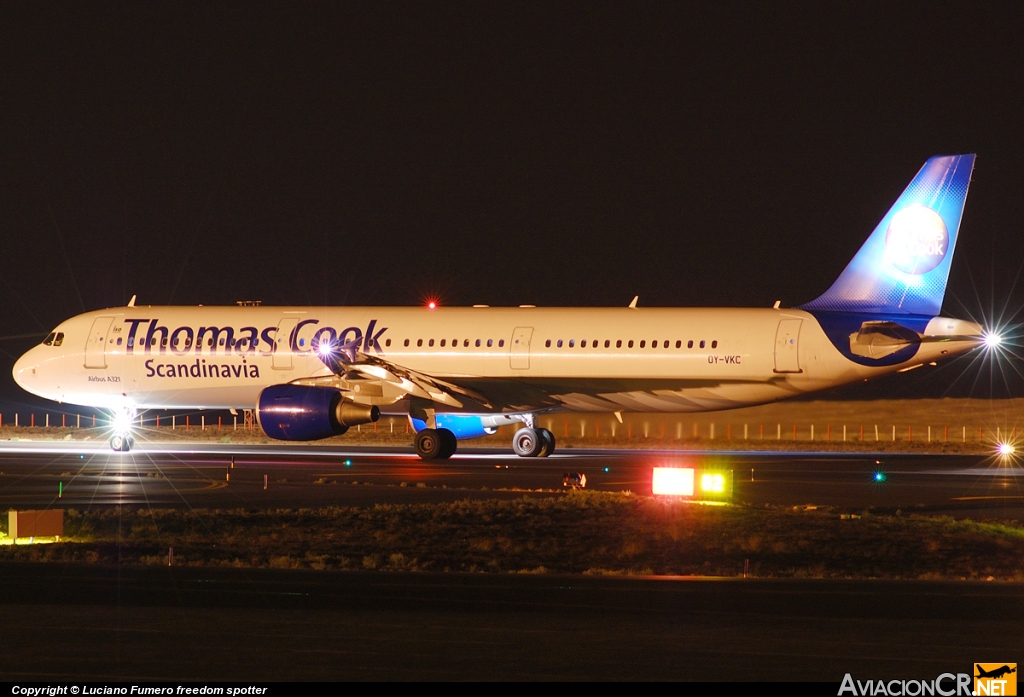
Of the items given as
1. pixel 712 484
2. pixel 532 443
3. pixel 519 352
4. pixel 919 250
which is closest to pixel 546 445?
pixel 532 443

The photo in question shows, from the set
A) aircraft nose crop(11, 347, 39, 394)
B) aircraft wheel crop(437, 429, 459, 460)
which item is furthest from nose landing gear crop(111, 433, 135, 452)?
aircraft wheel crop(437, 429, 459, 460)

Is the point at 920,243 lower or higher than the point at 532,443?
higher

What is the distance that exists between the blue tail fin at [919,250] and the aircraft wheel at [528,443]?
364 inches

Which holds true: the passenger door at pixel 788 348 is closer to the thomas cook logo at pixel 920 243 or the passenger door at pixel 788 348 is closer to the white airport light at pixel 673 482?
the thomas cook logo at pixel 920 243

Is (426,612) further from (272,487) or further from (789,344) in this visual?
(789,344)

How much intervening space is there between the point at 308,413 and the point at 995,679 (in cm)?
3081

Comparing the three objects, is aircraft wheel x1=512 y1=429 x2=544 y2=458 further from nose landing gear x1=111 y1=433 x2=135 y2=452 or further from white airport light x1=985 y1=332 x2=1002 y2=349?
white airport light x1=985 y1=332 x2=1002 y2=349

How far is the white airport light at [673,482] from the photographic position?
26.7 meters

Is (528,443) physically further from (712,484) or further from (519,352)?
(712,484)

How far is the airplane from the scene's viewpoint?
39.4 meters

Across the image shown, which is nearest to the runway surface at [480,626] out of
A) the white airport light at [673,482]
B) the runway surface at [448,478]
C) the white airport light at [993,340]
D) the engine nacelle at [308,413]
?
the runway surface at [448,478]

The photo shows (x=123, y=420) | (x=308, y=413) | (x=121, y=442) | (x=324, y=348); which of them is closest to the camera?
(x=308, y=413)

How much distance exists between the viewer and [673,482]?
2678cm

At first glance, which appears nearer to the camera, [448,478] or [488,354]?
[448,478]
